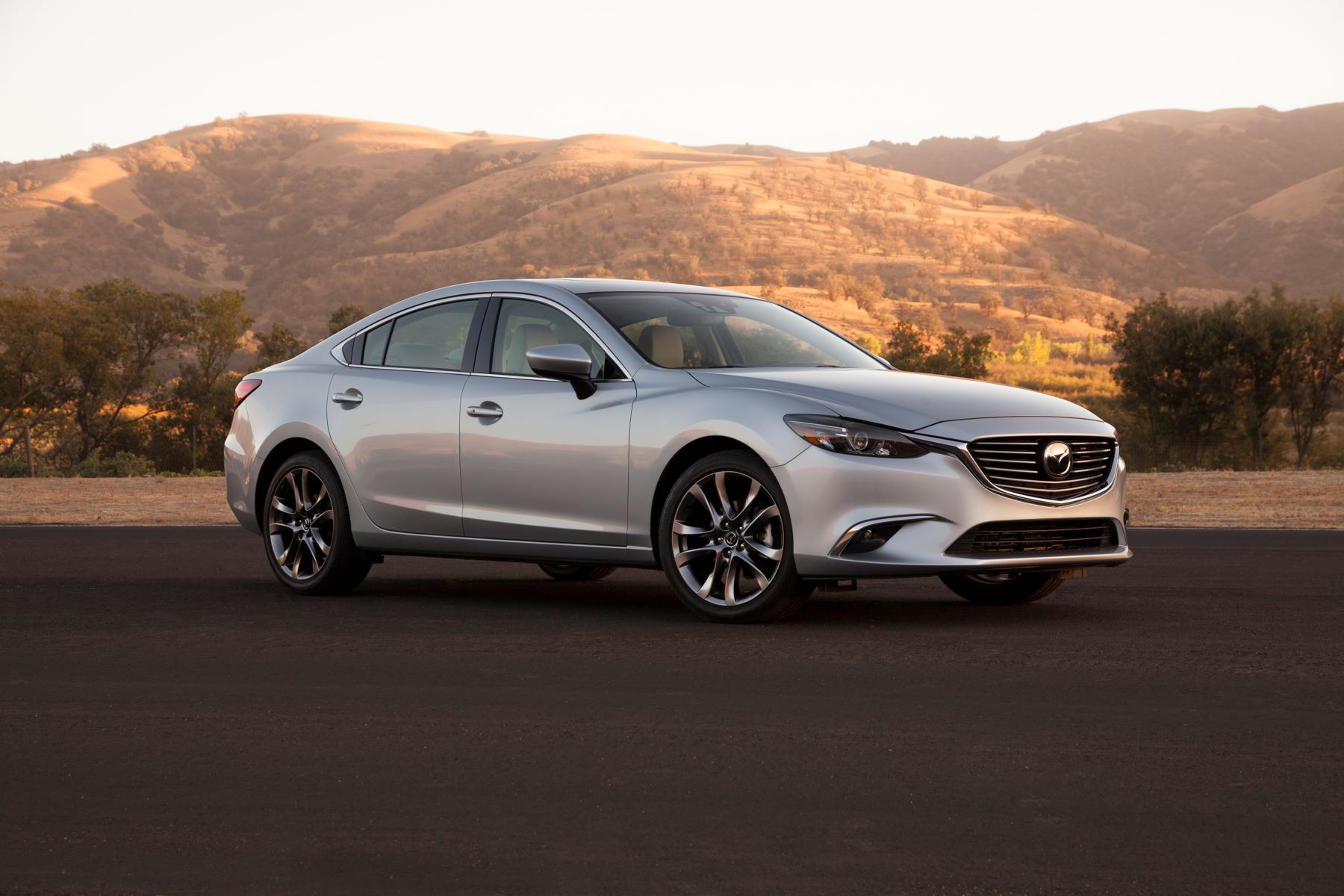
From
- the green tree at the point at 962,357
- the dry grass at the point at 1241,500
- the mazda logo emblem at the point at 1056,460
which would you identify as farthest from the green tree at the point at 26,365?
the mazda logo emblem at the point at 1056,460

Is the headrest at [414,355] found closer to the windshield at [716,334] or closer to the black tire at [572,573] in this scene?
the windshield at [716,334]

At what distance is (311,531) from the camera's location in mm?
10188

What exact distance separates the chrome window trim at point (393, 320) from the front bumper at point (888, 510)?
8.51 feet

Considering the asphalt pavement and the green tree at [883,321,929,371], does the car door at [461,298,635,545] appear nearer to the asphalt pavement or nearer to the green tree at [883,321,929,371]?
the asphalt pavement

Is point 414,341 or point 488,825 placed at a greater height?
point 414,341

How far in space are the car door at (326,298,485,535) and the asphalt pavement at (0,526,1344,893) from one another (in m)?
0.62

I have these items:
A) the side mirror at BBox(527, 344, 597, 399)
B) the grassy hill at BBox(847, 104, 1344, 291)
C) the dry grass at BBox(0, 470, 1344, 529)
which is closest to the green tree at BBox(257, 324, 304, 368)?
the dry grass at BBox(0, 470, 1344, 529)

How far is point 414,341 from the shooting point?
10000mm

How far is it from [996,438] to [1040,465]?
363mm

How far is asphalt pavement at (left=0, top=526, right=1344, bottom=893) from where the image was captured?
13.7ft

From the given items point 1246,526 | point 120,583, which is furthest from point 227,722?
point 1246,526

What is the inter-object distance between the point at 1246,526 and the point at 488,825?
43.6ft

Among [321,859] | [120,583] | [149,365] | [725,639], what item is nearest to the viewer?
[321,859]

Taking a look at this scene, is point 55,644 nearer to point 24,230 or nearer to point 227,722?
point 227,722
